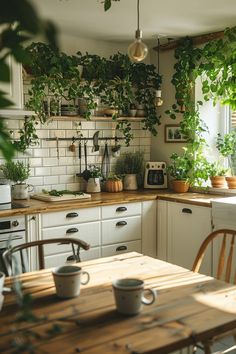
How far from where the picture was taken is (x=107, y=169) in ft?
14.5

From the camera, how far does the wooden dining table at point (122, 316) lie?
1.28 m

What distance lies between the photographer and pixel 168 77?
447 cm

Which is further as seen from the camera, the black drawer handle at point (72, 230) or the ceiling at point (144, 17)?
the black drawer handle at point (72, 230)

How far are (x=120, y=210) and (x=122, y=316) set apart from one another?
7.55 ft

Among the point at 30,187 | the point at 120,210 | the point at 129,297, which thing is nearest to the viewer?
the point at 129,297

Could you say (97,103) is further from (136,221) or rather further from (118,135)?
(136,221)

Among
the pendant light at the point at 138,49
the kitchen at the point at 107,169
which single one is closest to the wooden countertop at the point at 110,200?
the kitchen at the point at 107,169

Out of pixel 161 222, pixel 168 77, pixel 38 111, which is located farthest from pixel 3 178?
pixel 168 77

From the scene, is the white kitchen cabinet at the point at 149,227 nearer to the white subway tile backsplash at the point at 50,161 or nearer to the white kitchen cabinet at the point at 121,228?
the white kitchen cabinet at the point at 121,228

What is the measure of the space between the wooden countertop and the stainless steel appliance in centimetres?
18

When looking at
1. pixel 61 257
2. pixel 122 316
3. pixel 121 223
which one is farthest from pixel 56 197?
pixel 122 316

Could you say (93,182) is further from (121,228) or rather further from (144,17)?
(144,17)

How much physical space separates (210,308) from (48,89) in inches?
112

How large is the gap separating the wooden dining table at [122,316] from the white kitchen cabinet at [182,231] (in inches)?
64.1
